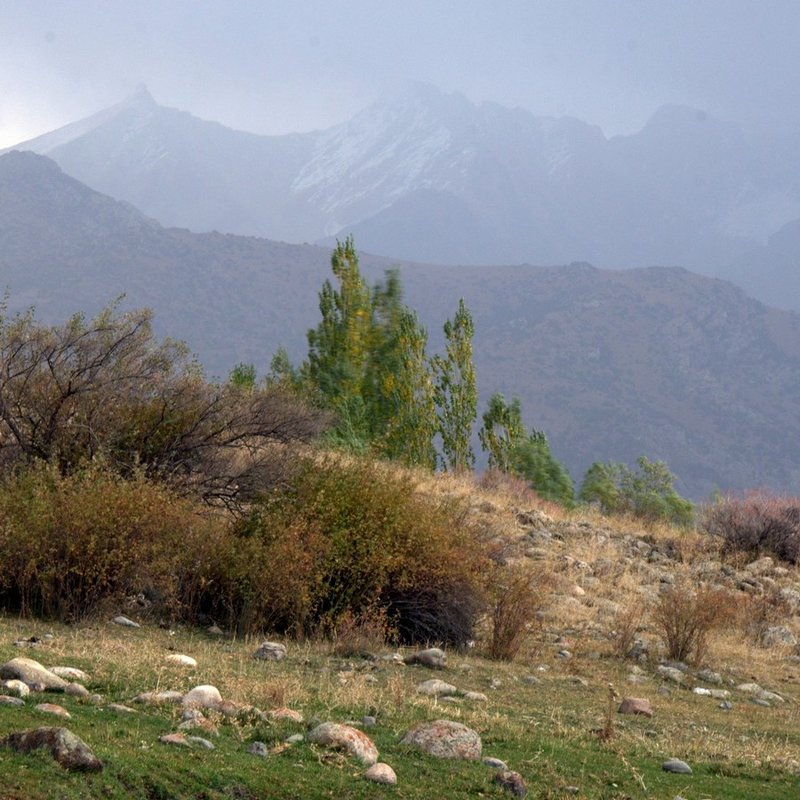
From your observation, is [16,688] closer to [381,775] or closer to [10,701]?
[10,701]

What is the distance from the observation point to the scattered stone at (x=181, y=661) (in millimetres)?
8954

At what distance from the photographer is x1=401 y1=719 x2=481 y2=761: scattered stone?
21.7 ft

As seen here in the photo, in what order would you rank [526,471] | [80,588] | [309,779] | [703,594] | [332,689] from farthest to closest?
1. [526,471]
2. [703,594]
3. [80,588]
4. [332,689]
5. [309,779]

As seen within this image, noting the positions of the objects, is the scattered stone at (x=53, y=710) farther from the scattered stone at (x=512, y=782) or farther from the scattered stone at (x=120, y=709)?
the scattered stone at (x=512, y=782)

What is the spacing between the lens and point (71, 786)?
4.84 metres

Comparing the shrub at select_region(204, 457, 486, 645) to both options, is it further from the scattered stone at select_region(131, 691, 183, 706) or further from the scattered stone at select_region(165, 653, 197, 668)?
the scattered stone at select_region(131, 691, 183, 706)

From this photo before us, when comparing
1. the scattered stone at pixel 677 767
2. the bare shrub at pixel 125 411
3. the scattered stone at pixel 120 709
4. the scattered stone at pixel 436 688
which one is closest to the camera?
the scattered stone at pixel 120 709

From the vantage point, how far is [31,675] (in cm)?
695

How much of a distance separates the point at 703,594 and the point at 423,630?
4.18 metres

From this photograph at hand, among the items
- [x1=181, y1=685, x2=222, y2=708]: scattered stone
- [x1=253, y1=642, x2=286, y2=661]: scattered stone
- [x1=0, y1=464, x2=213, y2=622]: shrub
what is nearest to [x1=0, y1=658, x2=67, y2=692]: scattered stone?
[x1=181, y1=685, x2=222, y2=708]: scattered stone

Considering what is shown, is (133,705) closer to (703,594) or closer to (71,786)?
(71,786)

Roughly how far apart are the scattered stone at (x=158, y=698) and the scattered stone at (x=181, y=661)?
1820mm

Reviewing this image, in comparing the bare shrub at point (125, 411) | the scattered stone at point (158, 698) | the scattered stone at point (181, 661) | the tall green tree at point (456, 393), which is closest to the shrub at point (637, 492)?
the tall green tree at point (456, 393)

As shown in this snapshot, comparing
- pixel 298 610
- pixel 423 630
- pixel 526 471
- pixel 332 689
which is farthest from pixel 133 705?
pixel 526 471
